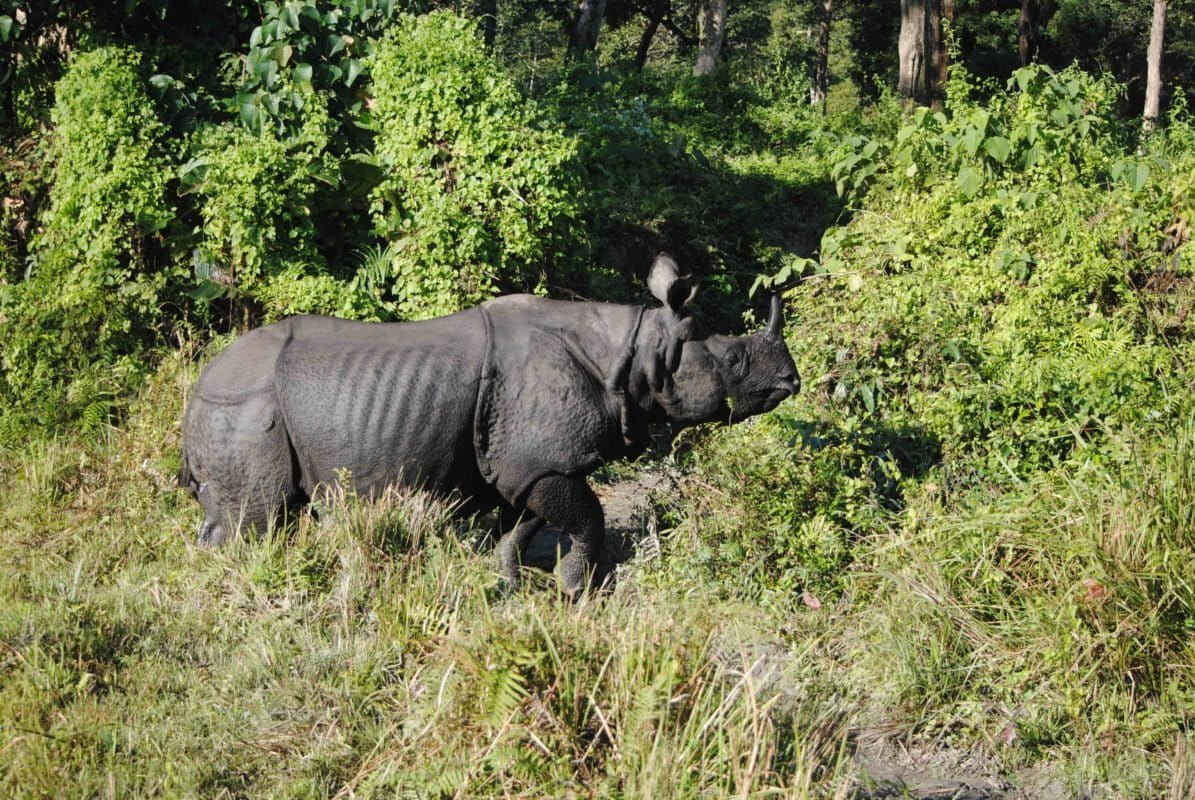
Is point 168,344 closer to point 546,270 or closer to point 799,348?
point 546,270

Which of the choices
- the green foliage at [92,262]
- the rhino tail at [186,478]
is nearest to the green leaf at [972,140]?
the green foliage at [92,262]

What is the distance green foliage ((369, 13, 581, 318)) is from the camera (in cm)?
931

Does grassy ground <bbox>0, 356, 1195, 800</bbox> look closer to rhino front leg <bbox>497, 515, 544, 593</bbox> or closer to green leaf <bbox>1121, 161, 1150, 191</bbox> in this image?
rhino front leg <bbox>497, 515, 544, 593</bbox>

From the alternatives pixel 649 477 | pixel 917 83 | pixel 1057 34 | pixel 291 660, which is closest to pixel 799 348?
Answer: pixel 649 477

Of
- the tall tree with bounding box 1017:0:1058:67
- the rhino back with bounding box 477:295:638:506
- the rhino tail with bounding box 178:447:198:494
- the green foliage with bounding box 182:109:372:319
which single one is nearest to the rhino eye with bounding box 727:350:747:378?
the rhino back with bounding box 477:295:638:506

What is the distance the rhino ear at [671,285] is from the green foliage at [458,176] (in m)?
2.37

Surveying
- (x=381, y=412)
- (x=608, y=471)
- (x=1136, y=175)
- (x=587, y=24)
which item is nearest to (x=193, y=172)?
(x=608, y=471)

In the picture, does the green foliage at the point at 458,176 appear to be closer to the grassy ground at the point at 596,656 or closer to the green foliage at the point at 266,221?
the green foliage at the point at 266,221

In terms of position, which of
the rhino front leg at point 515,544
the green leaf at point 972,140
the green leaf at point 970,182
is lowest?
the rhino front leg at point 515,544

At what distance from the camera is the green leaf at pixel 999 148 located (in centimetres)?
1016

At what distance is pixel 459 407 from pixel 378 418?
39cm

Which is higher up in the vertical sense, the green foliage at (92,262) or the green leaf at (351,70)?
the green leaf at (351,70)

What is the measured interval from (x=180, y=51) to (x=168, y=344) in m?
2.44

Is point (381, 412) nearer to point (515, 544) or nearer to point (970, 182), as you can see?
point (515, 544)
